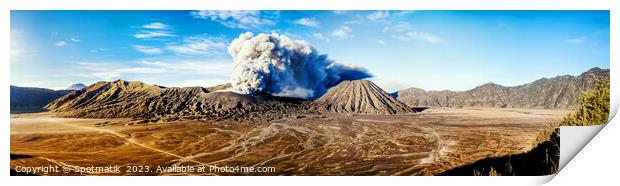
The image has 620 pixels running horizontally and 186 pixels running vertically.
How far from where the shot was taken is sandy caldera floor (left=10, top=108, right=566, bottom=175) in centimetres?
712

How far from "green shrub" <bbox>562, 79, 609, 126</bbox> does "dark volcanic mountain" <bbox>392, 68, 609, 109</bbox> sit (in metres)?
0.12

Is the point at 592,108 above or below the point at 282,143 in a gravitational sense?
above

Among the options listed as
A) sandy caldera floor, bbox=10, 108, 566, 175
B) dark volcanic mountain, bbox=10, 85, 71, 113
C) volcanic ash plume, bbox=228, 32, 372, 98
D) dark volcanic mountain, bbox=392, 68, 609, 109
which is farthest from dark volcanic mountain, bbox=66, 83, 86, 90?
dark volcanic mountain, bbox=392, 68, 609, 109

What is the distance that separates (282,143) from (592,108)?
14.8ft

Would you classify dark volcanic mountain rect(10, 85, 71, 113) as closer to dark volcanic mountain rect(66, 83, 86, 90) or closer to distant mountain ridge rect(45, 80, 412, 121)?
distant mountain ridge rect(45, 80, 412, 121)

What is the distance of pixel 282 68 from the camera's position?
7.63 metres

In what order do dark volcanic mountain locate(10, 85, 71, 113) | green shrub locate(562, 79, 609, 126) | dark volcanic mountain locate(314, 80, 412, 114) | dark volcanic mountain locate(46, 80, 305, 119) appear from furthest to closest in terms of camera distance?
dark volcanic mountain locate(314, 80, 412, 114) → dark volcanic mountain locate(46, 80, 305, 119) → green shrub locate(562, 79, 609, 126) → dark volcanic mountain locate(10, 85, 71, 113)

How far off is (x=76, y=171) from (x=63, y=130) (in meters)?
0.64

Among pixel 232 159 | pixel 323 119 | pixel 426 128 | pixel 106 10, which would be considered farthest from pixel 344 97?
pixel 106 10

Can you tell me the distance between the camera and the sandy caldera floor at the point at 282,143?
280 inches

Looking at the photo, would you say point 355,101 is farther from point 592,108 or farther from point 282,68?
point 592,108

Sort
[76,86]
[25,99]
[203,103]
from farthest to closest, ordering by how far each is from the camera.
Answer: [203,103]
[76,86]
[25,99]
